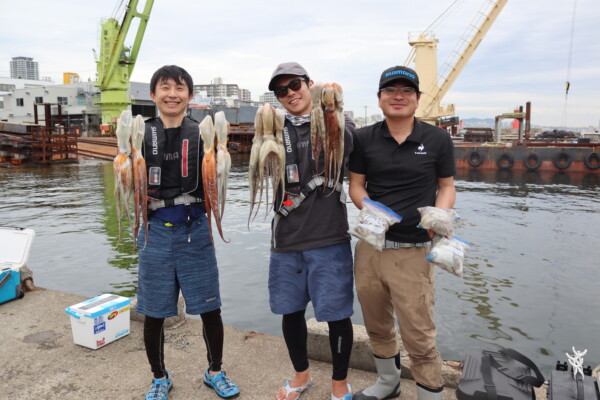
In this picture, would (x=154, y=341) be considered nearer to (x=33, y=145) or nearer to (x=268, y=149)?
(x=268, y=149)

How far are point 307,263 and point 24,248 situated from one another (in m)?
4.29

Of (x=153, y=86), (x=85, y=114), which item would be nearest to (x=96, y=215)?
(x=153, y=86)

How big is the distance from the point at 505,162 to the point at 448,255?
115 ft

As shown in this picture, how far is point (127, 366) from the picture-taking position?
4012 mm

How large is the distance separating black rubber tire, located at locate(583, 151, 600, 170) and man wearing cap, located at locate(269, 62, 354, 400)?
113 feet

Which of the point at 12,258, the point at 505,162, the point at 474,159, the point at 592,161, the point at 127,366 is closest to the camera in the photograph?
the point at 127,366

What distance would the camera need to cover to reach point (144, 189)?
3.17 meters

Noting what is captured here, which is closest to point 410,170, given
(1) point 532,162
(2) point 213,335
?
(2) point 213,335

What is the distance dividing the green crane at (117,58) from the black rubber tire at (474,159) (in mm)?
31273

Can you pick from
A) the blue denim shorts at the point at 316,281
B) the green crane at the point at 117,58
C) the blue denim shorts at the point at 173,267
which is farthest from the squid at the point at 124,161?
the green crane at the point at 117,58

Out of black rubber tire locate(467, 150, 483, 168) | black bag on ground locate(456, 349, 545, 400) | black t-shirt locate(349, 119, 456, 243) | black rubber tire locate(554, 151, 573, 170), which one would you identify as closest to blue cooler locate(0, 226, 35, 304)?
black t-shirt locate(349, 119, 456, 243)

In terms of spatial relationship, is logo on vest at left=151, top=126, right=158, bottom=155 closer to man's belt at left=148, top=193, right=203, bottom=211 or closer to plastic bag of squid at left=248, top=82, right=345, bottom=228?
man's belt at left=148, top=193, right=203, bottom=211

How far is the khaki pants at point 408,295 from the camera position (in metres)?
3.01

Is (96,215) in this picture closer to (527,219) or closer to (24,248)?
(24,248)
